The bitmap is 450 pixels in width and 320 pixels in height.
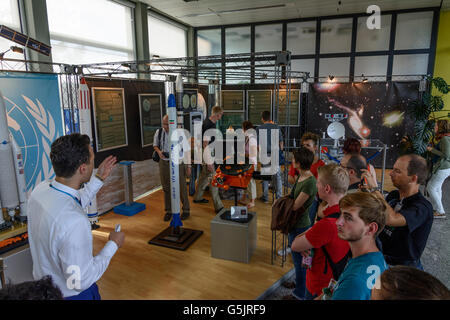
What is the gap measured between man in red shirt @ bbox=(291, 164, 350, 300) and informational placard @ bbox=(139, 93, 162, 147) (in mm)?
4249

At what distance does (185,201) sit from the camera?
15.3 ft

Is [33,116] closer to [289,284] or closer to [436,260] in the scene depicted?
[289,284]

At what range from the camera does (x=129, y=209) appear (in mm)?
4898

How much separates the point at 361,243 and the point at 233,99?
7.37 m

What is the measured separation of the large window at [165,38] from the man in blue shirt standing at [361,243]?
764 centimetres

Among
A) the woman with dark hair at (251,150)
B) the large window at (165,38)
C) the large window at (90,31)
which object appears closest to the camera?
the woman with dark hair at (251,150)

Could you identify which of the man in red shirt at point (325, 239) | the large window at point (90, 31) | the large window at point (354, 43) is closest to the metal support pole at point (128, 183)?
the large window at point (90, 31)

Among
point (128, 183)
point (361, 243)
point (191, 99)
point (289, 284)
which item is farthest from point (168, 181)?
point (361, 243)

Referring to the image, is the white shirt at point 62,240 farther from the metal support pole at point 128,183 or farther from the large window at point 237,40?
the large window at point 237,40

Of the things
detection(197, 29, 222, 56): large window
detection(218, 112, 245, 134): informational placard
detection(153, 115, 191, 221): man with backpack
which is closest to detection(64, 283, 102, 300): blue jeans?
detection(153, 115, 191, 221): man with backpack

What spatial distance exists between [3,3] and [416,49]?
9539 mm

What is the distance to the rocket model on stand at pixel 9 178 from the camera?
2707 millimetres

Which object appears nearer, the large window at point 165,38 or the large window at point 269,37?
the large window at point 165,38

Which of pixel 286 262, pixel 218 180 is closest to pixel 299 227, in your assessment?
pixel 286 262
